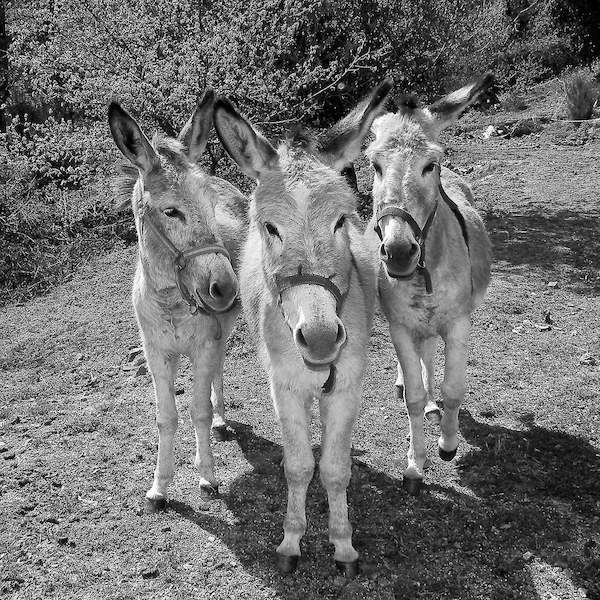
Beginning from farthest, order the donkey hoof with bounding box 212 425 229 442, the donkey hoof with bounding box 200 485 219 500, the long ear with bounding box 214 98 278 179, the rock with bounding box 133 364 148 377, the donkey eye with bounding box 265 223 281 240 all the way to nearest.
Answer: the rock with bounding box 133 364 148 377 → the donkey hoof with bounding box 212 425 229 442 → the donkey hoof with bounding box 200 485 219 500 → the long ear with bounding box 214 98 278 179 → the donkey eye with bounding box 265 223 281 240

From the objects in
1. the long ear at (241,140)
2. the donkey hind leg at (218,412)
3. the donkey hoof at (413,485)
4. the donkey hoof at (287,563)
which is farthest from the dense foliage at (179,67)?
the donkey hoof at (287,563)

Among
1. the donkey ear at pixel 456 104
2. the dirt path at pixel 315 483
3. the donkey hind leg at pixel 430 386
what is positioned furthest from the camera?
the donkey hind leg at pixel 430 386

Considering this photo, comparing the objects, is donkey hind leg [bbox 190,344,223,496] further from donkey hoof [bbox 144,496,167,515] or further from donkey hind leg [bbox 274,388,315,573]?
donkey hind leg [bbox 274,388,315,573]

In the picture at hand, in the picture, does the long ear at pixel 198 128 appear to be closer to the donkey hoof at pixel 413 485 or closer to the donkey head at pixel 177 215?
the donkey head at pixel 177 215

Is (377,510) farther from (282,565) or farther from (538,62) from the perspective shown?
(538,62)

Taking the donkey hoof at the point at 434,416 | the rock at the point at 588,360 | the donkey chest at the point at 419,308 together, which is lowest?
the donkey hoof at the point at 434,416

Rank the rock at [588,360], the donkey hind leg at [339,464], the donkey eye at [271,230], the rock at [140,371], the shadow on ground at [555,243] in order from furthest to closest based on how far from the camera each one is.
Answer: the shadow on ground at [555,243], the rock at [140,371], the rock at [588,360], the donkey hind leg at [339,464], the donkey eye at [271,230]

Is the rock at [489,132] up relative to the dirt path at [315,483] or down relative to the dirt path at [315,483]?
up

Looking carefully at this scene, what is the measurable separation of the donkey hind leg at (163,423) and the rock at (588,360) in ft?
12.2

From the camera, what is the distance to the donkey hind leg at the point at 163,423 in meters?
4.29

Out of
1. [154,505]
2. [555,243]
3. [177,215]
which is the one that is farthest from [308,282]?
[555,243]

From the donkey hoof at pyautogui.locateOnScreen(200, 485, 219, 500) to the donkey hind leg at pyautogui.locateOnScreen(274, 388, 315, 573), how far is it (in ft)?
2.70

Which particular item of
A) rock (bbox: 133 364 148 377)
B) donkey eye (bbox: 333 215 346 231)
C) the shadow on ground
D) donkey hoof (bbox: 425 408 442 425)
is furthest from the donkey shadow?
the shadow on ground

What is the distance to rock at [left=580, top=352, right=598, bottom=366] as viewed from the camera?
595cm
